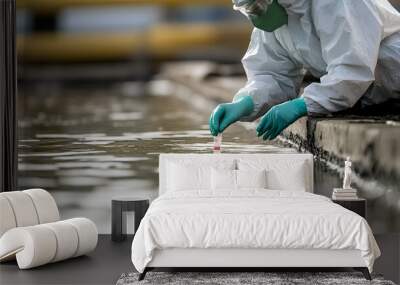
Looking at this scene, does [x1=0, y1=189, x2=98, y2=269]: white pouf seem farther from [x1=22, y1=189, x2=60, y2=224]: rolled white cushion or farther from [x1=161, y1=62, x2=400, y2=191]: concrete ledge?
[x1=161, y1=62, x2=400, y2=191]: concrete ledge

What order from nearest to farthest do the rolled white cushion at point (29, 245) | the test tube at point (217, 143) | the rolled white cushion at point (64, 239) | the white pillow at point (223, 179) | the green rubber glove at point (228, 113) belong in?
the rolled white cushion at point (29, 245), the rolled white cushion at point (64, 239), the green rubber glove at point (228, 113), the white pillow at point (223, 179), the test tube at point (217, 143)

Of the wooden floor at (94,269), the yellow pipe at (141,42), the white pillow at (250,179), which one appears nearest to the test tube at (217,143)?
the white pillow at (250,179)

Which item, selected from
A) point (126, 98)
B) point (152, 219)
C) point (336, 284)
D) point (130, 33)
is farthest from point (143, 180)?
point (336, 284)

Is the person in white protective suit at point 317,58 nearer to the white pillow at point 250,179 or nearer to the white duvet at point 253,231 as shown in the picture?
the white pillow at point 250,179

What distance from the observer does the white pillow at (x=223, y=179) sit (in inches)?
190

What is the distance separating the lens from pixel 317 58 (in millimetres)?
4336

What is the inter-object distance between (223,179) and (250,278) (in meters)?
1.03

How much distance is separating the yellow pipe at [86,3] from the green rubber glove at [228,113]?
72 cm

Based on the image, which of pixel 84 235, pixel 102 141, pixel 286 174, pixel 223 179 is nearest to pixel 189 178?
pixel 223 179

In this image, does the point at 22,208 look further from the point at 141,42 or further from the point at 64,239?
the point at 141,42

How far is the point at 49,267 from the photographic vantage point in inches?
167

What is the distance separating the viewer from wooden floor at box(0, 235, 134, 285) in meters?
3.94

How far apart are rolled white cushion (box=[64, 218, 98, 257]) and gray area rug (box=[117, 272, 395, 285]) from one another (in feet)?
1.49

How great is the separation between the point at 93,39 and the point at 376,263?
229 centimetres
